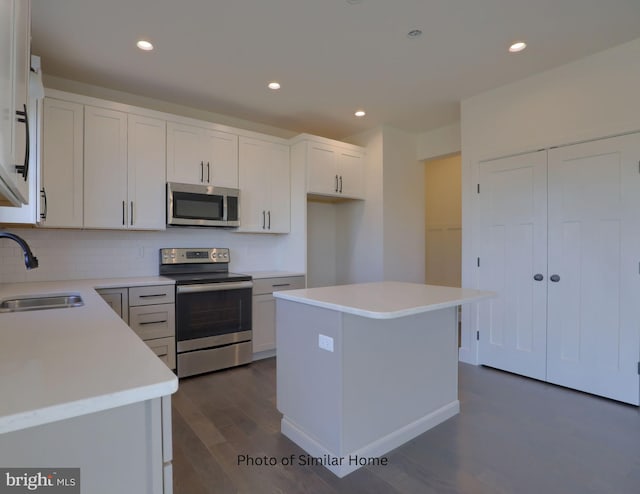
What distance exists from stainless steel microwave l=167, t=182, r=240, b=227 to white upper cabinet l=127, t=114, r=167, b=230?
11 centimetres

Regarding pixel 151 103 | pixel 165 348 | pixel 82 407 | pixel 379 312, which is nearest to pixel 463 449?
pixel 379 312

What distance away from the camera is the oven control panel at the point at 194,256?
143 inches

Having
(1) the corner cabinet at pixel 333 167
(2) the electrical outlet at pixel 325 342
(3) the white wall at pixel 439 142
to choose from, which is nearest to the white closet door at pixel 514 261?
(3) the white wall at pixel 439 142

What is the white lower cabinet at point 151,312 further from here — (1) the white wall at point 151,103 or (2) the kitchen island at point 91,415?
(2) the kitchen island at point 91,415

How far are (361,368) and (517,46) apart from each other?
267 cm

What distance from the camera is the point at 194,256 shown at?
3.80 m

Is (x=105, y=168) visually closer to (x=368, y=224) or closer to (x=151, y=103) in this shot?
(x=151, y=103)

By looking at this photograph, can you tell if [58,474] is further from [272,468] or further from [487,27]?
[487,27]

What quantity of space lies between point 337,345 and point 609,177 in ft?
8.53

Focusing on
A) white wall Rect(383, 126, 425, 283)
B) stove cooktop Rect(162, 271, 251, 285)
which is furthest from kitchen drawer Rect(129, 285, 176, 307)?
white wall Rect(383, 126, 425, 283)

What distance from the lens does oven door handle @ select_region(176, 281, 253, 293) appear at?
3207 mm

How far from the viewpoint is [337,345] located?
191cm

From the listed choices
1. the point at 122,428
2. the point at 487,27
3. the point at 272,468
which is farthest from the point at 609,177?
the point at 122,428

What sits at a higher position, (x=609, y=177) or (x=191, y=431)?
(x=609, y=177)
